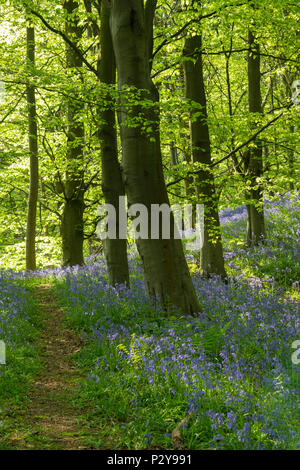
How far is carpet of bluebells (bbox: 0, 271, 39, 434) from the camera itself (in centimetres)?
473

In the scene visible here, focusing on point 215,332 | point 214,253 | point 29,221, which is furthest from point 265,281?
point 29,221

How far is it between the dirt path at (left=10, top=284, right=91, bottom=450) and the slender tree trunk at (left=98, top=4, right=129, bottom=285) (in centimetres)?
190

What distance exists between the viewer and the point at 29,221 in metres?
15.2

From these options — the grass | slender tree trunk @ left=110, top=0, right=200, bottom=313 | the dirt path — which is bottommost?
the dirt path

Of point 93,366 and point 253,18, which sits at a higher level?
point 253,18

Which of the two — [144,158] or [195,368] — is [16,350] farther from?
[144,158]

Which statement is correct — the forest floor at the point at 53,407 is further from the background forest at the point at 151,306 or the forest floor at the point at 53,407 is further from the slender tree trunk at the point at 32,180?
the slender tree trunk at the point at 32,180

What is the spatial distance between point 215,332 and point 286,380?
1547 millimetres

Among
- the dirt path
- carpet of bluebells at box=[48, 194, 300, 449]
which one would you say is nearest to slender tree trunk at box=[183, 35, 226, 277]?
carpet of bluebells at box=[48, 194, 300, 449]

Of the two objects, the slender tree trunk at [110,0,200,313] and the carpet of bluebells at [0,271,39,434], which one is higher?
the slender tree trunk at [110,0,200,313]

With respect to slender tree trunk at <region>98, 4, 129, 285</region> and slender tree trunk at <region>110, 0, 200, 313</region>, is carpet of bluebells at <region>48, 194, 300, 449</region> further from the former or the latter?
slender tree trunk at <region>98, 4, 129, 285</region>

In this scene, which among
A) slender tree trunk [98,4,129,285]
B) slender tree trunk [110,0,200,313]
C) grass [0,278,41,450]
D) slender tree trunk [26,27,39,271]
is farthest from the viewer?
slender tree trunk [26,27,39,271]

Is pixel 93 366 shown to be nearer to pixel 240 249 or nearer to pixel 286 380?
pixel 286 380

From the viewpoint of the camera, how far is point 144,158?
21.7 feet
